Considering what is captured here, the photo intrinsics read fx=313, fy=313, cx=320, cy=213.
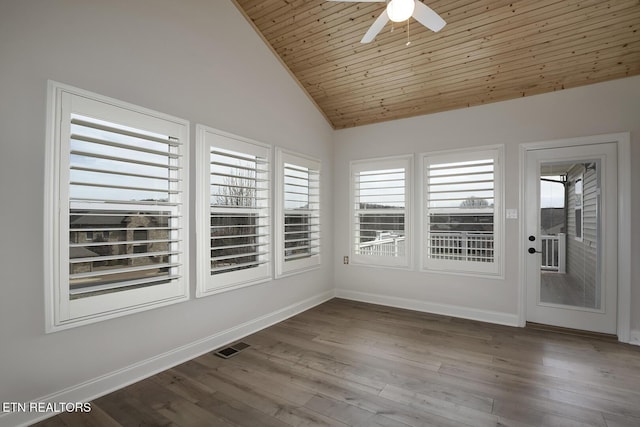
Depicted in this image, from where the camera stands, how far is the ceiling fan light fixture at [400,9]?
2215 millimetres

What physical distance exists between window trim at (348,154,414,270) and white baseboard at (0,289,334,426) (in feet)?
5.41

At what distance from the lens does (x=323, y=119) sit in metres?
4.89

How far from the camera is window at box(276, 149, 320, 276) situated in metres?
3.96

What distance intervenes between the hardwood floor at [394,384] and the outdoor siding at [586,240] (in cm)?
60

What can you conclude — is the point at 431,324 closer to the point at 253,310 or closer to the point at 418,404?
the point at 418,404

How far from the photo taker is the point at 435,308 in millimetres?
4230

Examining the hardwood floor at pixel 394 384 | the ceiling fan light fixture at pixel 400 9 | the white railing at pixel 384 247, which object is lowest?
the hardwood floor at pixel 394 384

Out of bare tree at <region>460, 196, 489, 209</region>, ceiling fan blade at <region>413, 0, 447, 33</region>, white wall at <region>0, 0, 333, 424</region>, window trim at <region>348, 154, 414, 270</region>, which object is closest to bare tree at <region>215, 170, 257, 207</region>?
white wall at <region>0, 0, 333, 424</region>

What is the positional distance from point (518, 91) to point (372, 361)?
135 inches

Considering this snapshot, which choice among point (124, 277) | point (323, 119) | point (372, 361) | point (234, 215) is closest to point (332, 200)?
point (323, 119)

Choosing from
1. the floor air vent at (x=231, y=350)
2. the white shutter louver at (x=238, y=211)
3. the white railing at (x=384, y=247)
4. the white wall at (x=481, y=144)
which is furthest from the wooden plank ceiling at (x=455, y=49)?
the floor air vent at (x=231, y=350)

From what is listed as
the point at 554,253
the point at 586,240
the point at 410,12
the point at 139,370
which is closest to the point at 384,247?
the point at 554,253

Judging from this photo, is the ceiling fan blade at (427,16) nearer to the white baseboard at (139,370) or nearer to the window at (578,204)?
the window at (578,204)

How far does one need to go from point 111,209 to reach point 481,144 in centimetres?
403
